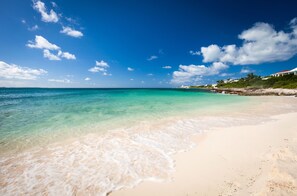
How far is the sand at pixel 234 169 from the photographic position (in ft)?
12.6

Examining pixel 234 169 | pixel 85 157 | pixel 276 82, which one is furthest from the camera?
pixel 276 82

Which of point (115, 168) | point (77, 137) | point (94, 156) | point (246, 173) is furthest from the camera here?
point (77, 137)

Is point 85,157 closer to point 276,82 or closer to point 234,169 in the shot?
point 234,169

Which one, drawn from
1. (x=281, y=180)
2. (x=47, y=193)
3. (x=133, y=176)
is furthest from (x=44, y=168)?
(x=281, y=180)

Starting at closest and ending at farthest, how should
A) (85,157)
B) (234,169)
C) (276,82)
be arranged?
(234,169), (85,157), (276,82)

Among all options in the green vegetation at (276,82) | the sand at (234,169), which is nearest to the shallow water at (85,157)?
the sand at (234,169)

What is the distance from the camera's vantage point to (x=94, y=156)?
19.3ft

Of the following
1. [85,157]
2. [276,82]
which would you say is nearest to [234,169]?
[85,157]

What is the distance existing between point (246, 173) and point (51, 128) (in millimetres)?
10600

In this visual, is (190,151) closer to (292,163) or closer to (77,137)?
(292,163)

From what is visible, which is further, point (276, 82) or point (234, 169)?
point (276, 82)

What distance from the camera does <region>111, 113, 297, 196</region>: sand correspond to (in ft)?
12.6

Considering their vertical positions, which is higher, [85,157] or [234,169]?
[234,169]

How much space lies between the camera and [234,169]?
4.74 m
